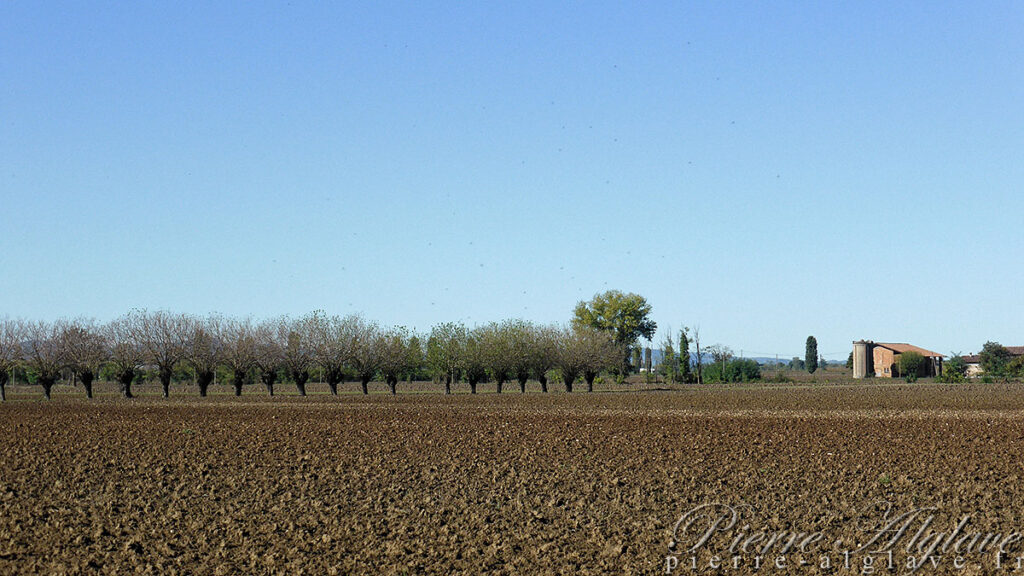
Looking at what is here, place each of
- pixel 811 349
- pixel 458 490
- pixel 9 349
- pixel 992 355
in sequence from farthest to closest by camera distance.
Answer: pixel 811 349
pixel 992 355
pixel 9 349
pixel 458 490

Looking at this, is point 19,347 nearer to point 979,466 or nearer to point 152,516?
point 152,516

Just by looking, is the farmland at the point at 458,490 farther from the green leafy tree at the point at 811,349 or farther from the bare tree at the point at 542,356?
the green leafy tree at the point at 811,349

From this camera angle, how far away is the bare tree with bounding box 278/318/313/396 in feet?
283

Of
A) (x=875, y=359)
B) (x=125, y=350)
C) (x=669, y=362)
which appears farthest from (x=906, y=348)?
(x=125, y=350)

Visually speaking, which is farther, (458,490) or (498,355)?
(498,355)

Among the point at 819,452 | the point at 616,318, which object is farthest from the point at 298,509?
the point at 616,318

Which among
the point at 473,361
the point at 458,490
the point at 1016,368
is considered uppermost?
the point at 473,361

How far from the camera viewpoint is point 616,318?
454 ft

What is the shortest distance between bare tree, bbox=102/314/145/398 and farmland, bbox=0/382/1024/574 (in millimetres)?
44446

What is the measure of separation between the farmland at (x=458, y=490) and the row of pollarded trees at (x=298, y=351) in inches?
1952

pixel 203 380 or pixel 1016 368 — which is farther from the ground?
pixel 1016 368

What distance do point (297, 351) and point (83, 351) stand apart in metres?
18.5

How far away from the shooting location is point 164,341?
86375mm

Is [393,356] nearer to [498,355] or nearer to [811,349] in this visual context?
[498,355]
